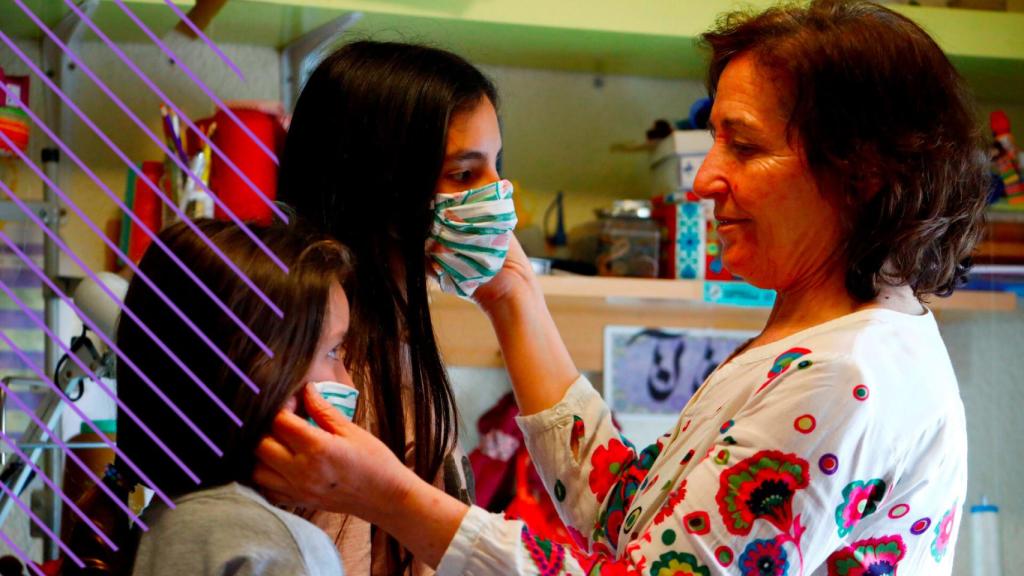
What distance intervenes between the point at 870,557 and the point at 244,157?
1315 millimetres

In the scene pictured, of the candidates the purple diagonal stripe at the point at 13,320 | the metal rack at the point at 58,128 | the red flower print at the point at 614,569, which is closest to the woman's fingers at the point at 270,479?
the red flower print at the point at 614,569

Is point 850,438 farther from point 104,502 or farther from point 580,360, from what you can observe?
point 580,360

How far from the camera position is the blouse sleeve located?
0.86m

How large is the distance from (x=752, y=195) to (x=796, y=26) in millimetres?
155

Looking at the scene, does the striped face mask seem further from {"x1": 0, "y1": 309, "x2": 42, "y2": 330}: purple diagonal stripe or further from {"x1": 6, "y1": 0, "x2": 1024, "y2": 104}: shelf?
{"x1": 0, "y1": 309, "x2": 42, "y2": 330}: purple diagonal stripe

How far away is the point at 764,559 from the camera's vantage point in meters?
0.86

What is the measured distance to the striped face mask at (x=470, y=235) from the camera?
3.80ft

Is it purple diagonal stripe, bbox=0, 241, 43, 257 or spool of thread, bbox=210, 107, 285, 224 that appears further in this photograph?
purple diagonal stripe, bbox=0, 241, 43, 257

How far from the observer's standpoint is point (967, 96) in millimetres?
998

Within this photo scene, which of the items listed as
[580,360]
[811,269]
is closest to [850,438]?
[811,269]

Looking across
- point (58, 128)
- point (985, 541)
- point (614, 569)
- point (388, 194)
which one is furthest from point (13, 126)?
point (985, 541)

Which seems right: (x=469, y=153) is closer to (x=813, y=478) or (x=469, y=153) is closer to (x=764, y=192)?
(x=764, y=192)

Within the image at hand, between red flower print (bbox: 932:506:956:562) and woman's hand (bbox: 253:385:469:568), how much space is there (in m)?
0.38

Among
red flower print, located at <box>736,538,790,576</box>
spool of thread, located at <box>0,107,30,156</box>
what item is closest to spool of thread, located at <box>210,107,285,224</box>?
spool of thread, located at <box>0,107,30,156</box>
